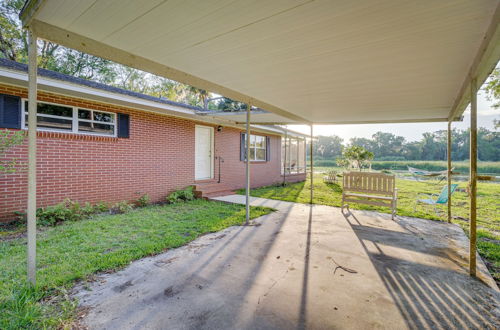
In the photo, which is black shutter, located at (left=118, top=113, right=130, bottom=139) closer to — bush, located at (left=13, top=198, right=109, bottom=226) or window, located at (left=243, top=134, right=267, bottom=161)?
bush, located at (left=13, top=198, right=109, bottom=226)

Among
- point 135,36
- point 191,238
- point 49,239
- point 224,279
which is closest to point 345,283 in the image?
point 224,279

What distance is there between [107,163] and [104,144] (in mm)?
503

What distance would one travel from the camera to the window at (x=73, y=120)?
17.0 ft

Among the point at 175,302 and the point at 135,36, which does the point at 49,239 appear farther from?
the point at 135,36

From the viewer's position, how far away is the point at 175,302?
91.2 inches

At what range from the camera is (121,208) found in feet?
19.8

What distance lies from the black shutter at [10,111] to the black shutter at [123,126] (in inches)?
77.9

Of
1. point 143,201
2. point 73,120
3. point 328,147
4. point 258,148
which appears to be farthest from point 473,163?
point 328,147

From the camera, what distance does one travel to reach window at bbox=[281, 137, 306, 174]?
47.9 ft

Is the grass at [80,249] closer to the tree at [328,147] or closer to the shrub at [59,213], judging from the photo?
the shrub at [59,213]

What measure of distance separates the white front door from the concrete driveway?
4878mm

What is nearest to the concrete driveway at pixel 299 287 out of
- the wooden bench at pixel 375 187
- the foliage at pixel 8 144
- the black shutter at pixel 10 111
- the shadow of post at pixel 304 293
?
the shadow of post at pixel 304 293

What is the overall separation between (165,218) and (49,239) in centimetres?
209

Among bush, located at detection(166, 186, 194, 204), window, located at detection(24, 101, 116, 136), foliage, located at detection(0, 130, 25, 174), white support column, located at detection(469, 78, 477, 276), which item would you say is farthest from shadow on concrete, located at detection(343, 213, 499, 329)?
window, located at detection(24, 101, 116, 136)
